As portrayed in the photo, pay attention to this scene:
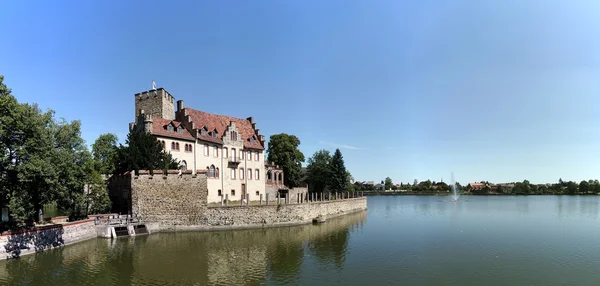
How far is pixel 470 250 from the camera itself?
2853 centimetres

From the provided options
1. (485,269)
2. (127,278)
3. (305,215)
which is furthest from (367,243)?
(127,278)

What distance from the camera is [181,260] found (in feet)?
79.4

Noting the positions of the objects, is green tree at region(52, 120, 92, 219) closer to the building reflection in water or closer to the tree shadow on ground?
the tree shadow on ground

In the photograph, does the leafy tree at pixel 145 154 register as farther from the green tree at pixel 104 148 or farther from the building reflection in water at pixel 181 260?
the green tree at pixel 104 148

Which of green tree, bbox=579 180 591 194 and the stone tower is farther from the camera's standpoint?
green tree, bbox=579 180 591 194

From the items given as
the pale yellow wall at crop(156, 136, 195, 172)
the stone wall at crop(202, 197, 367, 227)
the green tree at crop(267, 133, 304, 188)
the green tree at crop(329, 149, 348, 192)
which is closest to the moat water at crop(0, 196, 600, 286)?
the stone wall at crop(202, 197, 367, 227)

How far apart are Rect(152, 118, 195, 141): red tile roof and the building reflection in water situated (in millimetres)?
11981

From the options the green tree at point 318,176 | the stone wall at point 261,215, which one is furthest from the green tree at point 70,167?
the green tree at point 318,176

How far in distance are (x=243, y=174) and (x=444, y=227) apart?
28267 mm

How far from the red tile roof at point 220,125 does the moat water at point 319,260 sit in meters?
16.1

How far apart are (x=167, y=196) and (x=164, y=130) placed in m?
8.87

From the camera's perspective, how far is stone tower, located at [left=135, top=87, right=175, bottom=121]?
4528cm

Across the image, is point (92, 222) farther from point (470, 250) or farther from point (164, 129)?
point (470, 250)

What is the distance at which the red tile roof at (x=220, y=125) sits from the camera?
1823 inches
